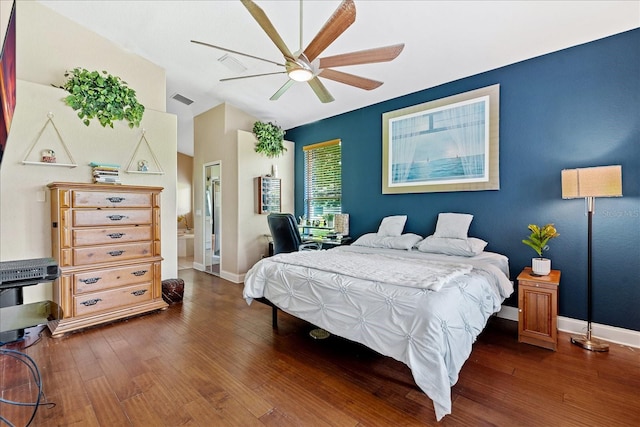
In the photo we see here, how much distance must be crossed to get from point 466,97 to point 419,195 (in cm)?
136

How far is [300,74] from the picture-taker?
244 cm

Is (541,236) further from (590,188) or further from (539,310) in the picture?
(539,310)

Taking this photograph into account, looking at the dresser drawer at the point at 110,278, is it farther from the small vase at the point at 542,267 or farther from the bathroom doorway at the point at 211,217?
the small vase at the point at 542,267

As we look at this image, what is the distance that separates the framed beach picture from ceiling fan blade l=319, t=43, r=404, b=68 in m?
1.74

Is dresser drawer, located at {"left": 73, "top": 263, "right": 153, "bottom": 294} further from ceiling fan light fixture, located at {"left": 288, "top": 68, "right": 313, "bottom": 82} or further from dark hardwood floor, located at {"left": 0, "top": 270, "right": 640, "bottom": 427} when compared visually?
ceiling fan light fixture, located at {"left": 288, "top": 68, "right": 313, "bottom": 82}

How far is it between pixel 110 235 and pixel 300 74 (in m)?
2.76

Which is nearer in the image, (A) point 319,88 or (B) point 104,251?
(A) point 319,88

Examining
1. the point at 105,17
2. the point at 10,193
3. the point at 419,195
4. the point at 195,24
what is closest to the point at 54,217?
the point at 10,193

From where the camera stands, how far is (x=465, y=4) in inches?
101

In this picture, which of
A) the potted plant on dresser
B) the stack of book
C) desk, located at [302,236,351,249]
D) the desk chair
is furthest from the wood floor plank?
the potted plant on dresser

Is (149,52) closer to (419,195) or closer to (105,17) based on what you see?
(105,17)

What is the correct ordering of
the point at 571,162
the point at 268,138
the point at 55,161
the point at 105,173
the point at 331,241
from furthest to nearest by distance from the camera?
the point at 268,138, the point at 331,241, the point at 105,173, the point at 55,161, the point at 571,162

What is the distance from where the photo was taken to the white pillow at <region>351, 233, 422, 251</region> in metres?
3.64

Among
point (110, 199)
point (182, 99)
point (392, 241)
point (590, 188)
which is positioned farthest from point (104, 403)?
point (182, 99)
